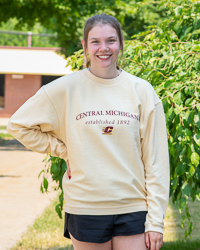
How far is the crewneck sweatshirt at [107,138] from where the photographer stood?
2029mm

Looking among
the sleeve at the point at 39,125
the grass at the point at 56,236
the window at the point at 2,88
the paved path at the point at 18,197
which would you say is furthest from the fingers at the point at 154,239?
the window at the point at 2,88

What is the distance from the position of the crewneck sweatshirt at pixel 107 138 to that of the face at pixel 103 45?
8 cm

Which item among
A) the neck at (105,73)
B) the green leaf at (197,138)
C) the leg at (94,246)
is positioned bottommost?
the leg at (94,246)

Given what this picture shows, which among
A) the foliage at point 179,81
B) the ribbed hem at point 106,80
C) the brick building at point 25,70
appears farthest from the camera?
the brick building at point 25,70

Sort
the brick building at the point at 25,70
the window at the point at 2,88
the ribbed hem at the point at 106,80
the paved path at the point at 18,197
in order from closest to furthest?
1. the ribbed hem at the point at 106,80
2. the paved path at the point at 18,197
3. the brick building at the point at 25,70
4. the window at the point at 2,88

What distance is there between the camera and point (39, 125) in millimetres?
2236

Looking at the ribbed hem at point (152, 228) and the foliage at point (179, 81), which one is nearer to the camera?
the ribbed hem at point (152, 228)

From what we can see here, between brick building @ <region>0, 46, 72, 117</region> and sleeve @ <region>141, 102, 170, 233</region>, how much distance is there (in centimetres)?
2692

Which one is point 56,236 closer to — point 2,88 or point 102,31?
point 102,31

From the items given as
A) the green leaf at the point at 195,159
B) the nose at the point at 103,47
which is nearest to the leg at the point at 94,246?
the nose at the point at 103,47

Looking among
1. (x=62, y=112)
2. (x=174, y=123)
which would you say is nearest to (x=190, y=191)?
(x=174, y=123)

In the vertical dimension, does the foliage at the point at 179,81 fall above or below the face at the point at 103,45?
below

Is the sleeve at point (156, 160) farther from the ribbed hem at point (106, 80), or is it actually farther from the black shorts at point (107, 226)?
the ribbed hem at point (106, 80)

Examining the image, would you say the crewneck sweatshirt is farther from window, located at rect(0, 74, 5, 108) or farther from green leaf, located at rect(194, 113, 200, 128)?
window, located at rect(0, 74, 5, 108)
